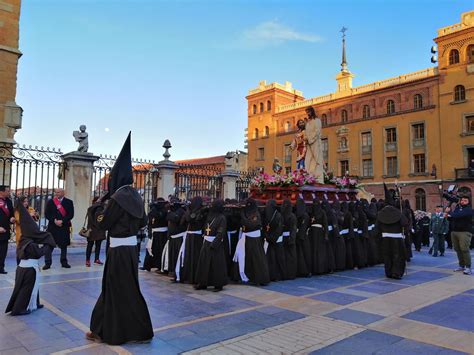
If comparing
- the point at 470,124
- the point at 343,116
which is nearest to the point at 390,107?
the point at 343,116

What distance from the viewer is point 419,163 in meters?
37.7

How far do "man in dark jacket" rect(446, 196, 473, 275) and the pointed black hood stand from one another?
810 cm

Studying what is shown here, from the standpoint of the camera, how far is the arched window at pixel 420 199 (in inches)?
1443

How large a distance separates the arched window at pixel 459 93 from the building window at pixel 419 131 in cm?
371

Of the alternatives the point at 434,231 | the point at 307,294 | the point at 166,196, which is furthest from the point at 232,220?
the point at 434,231

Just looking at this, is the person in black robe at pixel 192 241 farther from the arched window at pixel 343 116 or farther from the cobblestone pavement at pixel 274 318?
the arched window at pixel 343 116

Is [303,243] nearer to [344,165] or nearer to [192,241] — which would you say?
[192,241]

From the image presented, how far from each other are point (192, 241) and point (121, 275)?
11.2 feet

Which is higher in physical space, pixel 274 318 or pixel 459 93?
pixel 459 93

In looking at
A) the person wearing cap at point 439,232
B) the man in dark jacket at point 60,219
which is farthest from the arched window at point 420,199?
the man in dark jacket at point 60,219

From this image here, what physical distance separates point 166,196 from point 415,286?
9789 millimetres

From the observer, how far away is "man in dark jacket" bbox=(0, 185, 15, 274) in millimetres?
8688

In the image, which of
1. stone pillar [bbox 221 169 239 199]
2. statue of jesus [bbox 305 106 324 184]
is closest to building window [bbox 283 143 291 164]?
stone pillar [bbox 221 169 239 199]

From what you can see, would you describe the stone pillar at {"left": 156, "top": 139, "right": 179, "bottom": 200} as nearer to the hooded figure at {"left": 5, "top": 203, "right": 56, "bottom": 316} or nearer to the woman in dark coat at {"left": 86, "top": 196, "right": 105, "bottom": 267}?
the woman in dark coat at {"left": 86, "top": 196, "right": 105, "bottom": 267}
